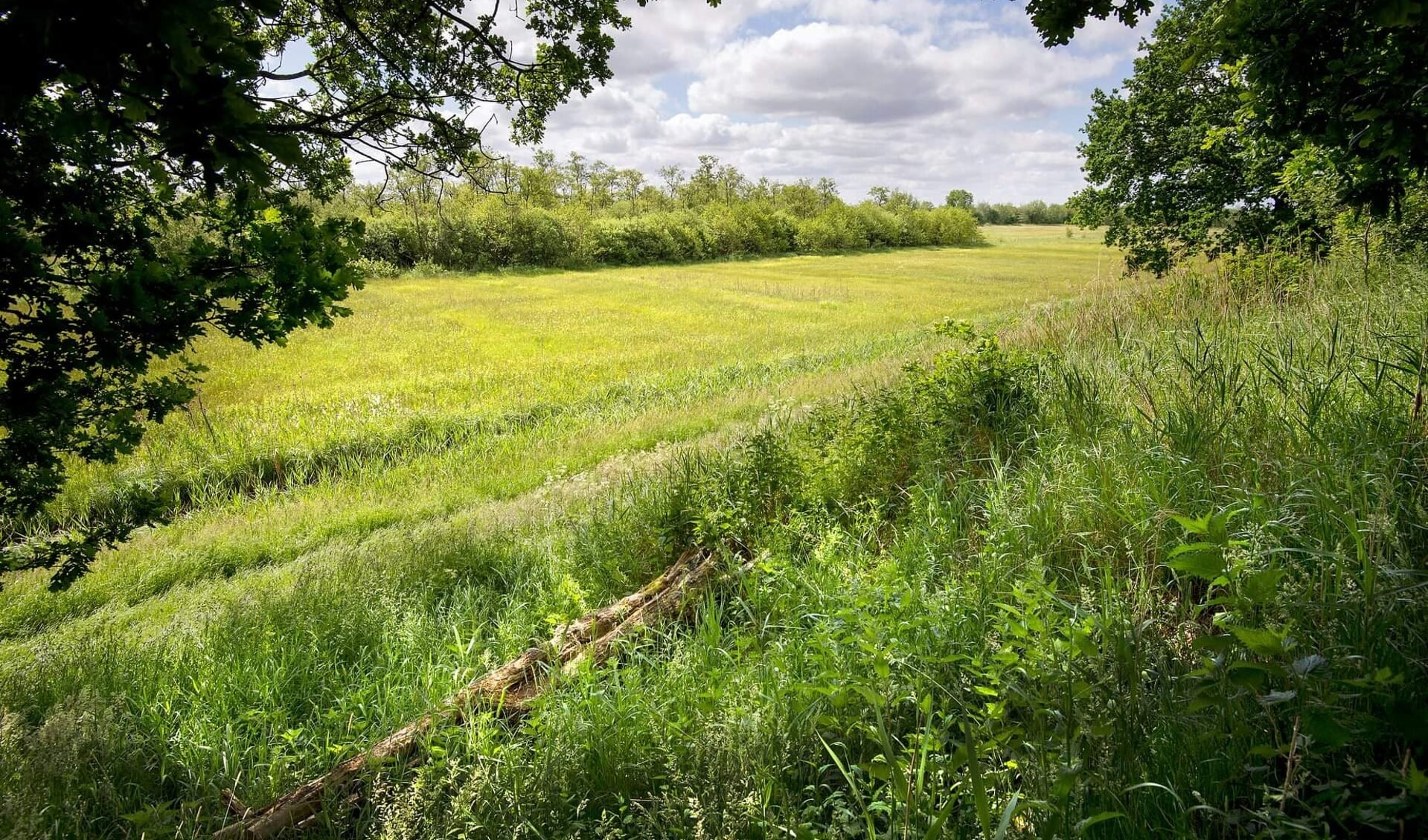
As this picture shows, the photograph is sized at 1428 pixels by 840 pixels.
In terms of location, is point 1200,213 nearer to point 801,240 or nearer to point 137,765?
point 137,765

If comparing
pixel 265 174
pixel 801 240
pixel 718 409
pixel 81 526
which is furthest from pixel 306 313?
pixel 801 240

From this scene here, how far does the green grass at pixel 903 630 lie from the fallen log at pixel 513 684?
139mm

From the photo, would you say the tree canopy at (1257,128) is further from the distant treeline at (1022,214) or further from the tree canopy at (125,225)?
the distant treeline at (1022,214)

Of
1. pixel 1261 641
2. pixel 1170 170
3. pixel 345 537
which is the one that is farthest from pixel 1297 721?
pixel 1170 170

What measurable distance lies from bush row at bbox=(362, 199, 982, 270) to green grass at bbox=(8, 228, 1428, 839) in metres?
32.3

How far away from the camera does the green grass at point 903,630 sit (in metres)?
1.93

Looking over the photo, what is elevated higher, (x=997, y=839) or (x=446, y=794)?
(x=997, y=839)

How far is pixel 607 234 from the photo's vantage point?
5816cm

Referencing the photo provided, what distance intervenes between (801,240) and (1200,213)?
61.6m

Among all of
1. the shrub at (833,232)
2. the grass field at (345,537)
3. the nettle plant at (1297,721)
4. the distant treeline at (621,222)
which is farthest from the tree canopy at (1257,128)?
the shrub at (833,232)

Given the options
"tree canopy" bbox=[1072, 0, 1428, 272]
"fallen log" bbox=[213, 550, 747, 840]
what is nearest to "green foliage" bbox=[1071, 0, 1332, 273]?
"tree canopy" bbox=[1072, 0, 1428, 272]

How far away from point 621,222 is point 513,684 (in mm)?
59715

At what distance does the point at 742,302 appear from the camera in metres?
30.8

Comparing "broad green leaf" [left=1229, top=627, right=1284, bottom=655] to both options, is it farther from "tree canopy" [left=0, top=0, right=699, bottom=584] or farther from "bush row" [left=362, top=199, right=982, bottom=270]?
"bush row" [left=362, top=199, right=982, bottom=270]
